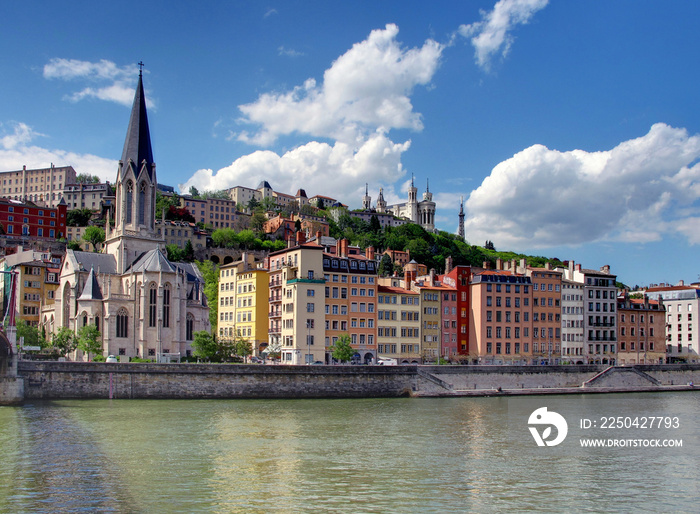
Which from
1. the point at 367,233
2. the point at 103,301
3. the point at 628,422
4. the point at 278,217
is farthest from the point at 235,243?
the point at 628,422

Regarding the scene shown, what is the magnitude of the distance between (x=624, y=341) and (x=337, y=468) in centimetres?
7788

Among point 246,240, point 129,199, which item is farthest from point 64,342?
point 246,240

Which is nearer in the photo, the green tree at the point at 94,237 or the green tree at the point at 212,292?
the green tree at the point at 212,292

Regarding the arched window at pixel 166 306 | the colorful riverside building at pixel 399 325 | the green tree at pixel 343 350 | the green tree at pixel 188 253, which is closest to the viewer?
the green tree at pixel 343 350

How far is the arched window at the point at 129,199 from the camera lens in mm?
84438

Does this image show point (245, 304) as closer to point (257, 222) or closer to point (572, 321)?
point (572, 321)

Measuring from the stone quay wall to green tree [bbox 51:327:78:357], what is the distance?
13834 mm

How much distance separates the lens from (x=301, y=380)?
208 ft

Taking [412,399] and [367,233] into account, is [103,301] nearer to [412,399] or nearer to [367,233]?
[412,399]

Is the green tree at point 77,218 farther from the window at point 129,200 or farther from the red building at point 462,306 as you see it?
the red building at point 462,306

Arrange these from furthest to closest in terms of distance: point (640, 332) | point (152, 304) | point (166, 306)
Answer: point (640, 332) < point (166, 306) < point (152, 304)

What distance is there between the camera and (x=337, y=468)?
32.3m


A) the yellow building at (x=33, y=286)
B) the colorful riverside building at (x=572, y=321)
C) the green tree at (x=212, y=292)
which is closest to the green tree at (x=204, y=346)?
the green tree at (x=212, y=292)

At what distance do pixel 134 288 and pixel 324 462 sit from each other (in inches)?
1898
